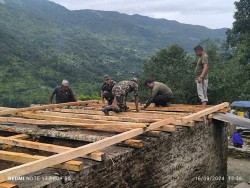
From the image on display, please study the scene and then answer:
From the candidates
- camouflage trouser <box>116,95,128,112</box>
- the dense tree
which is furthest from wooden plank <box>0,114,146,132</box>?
the dense tree

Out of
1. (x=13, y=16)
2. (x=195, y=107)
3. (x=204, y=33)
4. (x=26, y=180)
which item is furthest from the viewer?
(x=204, y=33)

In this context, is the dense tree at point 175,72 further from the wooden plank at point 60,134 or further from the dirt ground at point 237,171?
the wooden plank at point 60,134

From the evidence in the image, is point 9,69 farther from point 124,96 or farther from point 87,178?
point 87,178

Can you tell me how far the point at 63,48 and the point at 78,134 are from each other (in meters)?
74.1

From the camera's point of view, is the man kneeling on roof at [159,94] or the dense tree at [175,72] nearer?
the man kneeling on roof at [159,94]

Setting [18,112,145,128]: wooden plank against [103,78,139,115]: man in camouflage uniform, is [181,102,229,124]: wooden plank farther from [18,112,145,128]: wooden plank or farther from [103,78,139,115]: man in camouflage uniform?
[103,78,139,115]: man in camouflage uniform

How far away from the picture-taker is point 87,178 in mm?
4816

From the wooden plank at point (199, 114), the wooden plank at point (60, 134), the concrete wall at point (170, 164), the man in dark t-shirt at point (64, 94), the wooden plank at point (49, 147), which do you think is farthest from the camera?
the man in dark t-shirt at point (64, 94)

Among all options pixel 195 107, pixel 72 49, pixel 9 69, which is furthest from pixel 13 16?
pixel 195 107

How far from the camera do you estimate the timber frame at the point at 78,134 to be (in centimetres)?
449

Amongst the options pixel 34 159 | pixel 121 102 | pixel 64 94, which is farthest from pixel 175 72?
pixel 34 159

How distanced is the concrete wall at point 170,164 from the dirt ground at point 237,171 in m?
2.78

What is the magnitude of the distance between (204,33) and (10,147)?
18285 cm

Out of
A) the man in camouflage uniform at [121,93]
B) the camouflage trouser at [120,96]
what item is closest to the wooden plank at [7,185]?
the man in camouflage uniform at [121,93]
